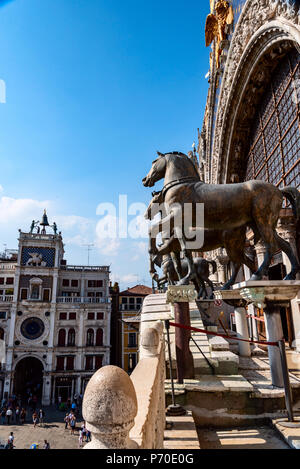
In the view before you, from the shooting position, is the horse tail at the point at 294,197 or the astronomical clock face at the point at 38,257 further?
the astronomical clock face at the point at 38,257

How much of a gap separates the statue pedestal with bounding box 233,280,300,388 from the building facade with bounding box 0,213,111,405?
31.7 m

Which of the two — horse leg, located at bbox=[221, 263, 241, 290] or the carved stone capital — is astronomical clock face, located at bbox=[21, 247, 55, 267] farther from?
the carved stone capital

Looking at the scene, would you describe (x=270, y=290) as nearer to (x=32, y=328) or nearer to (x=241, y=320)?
(x=241, y=320)

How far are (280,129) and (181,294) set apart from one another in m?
8.91

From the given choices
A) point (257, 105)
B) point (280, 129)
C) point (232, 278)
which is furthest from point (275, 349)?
point (257, 105)

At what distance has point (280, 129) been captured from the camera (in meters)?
11.2

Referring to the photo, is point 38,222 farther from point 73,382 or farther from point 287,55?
point 287,55

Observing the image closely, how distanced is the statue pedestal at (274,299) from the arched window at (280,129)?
6.24m

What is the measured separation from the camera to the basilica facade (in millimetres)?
9461

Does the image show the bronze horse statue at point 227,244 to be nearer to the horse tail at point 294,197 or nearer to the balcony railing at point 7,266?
the horse tail at point 294,197

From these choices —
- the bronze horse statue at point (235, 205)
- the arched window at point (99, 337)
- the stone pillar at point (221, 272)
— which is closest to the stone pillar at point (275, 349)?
the bronze horse statue at point (235, 205)

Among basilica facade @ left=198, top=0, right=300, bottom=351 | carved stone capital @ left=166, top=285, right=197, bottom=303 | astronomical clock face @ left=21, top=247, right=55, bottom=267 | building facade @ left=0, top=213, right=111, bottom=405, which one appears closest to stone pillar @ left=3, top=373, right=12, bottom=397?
building facade @ left=0, top=213, right=111, bottom=405

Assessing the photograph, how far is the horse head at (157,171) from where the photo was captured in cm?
598
